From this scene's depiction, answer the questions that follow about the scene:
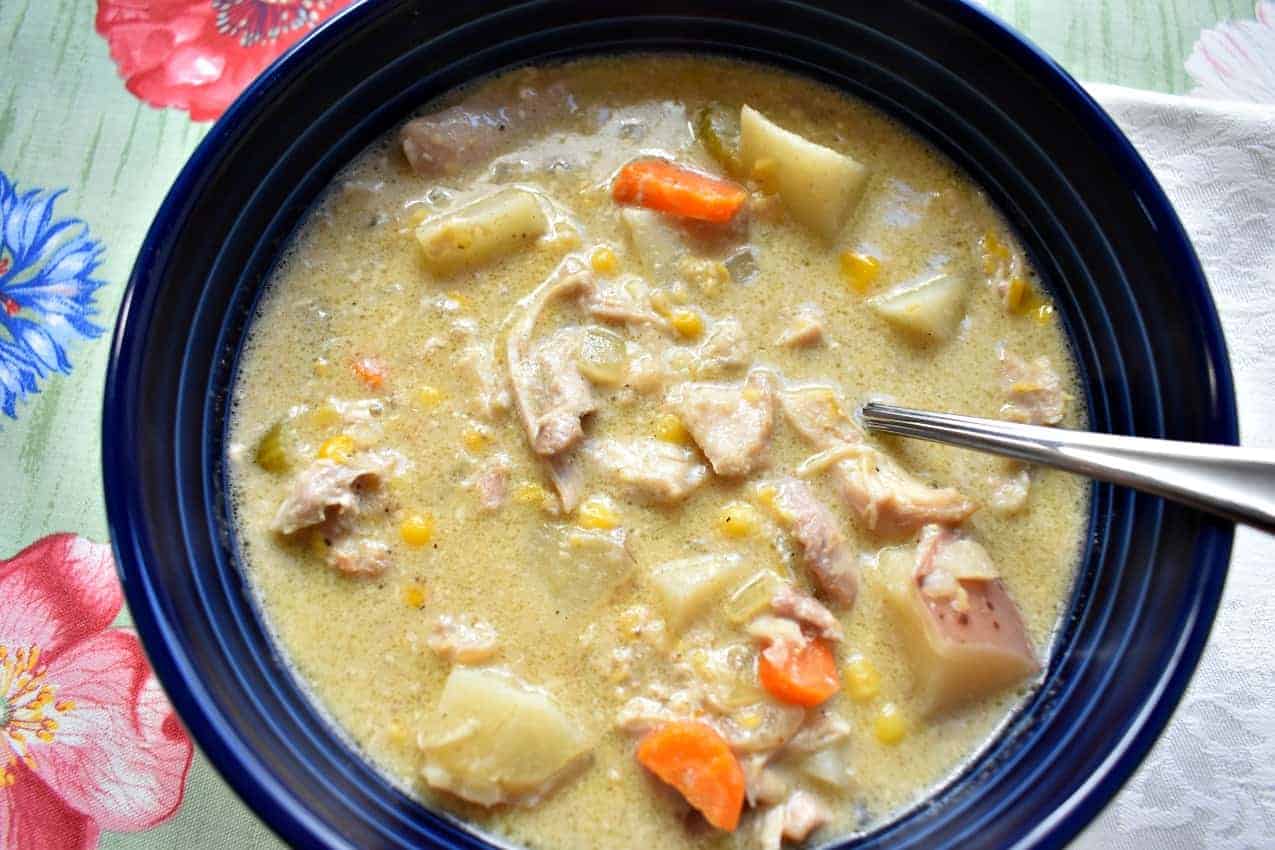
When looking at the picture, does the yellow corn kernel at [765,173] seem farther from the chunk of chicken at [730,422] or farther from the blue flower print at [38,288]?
the blue flower print at [38,288]

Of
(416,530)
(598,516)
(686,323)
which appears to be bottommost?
(416,530)

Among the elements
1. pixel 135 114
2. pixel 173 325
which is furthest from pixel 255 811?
pixel 135 114

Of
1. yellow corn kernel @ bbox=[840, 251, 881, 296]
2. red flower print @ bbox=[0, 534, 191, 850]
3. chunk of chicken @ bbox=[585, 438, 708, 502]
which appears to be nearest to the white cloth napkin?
yellow corn kernel @ bbox=[840, 251, 881, 296]

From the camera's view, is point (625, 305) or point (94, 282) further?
point (94, 282)

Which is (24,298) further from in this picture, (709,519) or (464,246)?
(709,519)

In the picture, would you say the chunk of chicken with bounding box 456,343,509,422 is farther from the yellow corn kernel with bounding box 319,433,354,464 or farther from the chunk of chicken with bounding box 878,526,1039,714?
the chunk of chicken with bounding box 878,526,1039,714

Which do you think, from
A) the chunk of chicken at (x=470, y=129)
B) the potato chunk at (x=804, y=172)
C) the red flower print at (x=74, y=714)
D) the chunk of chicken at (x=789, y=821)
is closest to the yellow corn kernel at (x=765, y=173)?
the potato chunk at (x=804, y=172)

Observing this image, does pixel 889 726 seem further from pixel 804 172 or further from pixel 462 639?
pixel 804 172

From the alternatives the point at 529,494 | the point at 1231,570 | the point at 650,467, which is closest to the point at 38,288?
the point at 529,494
